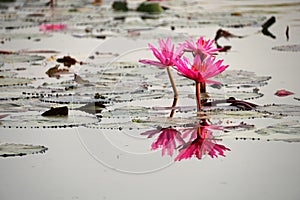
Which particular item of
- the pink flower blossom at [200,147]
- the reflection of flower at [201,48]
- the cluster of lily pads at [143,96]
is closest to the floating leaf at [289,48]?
the cluster of lily pads at [143,96]

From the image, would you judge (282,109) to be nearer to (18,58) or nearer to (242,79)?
(242,79)

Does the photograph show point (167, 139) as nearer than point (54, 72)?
Yes

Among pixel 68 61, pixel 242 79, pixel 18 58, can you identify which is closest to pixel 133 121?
pixel 242 79

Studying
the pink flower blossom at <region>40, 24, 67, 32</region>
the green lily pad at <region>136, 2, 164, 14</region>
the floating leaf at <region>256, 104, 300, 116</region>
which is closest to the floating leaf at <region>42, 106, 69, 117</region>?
the floating leaf at <region>256, 104, 300, 116</region>

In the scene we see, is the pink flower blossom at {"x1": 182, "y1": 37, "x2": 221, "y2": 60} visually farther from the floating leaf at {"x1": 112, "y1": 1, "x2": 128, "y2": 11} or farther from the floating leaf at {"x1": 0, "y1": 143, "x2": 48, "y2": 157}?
the floating leaf at {"x1": 112, "y1": 1, "x2": 128, "y2": 11}

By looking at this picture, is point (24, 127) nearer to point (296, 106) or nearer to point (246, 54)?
point (296, 106)

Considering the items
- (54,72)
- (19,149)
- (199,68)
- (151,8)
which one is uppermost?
(151,8)

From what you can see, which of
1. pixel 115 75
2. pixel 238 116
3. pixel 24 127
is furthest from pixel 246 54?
pixel 24 127

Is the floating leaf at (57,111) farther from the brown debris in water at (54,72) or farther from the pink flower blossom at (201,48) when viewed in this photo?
the brown debris in water at (54,72)
